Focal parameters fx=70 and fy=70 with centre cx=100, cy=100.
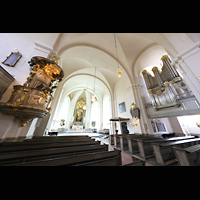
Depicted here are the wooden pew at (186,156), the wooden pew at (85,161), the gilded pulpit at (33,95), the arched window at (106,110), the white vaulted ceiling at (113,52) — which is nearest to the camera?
the wooden pew at (85,161)

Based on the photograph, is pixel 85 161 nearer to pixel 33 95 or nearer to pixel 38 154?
pixel 38 154

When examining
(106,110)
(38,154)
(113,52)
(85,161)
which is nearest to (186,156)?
(85,161)

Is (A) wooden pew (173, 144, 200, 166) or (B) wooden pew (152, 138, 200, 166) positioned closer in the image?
(A) wooden pew (173, 144, 200, 166)

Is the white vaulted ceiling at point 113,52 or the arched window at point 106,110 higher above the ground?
the white vaulted ceiling at point 113,52

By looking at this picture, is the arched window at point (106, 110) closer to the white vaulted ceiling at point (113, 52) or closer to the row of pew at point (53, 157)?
the white vaulted ceiling at point (113, 52)

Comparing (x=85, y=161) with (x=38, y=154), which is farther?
(x=85, y=161)

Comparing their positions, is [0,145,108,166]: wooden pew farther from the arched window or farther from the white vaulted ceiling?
the arched window

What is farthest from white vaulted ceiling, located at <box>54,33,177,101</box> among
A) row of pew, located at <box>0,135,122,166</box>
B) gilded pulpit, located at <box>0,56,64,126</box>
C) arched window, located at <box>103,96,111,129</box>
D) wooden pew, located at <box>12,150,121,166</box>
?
wooden pew, located at <box>12,150,121,166</box>

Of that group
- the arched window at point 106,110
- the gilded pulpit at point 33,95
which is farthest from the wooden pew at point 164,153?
the arched window at point 106,110

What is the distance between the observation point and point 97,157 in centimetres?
148

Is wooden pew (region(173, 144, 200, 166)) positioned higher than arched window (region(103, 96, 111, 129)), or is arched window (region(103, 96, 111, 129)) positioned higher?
arched window (region(103, 96, 111, 129))
